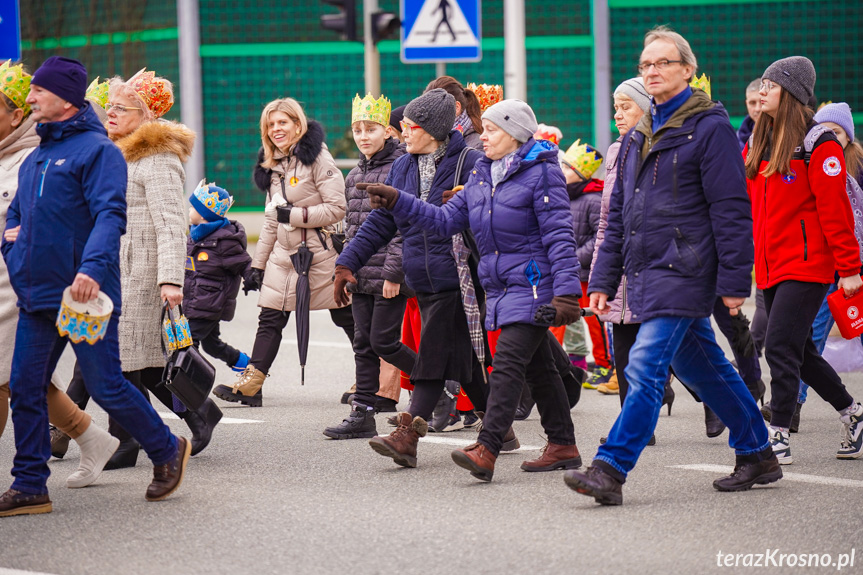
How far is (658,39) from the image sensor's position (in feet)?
18.6

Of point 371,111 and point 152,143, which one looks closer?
point 152,143

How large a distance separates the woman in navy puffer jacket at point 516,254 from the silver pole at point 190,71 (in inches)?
591

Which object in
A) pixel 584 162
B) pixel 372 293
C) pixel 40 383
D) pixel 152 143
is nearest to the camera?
pixel 40 383

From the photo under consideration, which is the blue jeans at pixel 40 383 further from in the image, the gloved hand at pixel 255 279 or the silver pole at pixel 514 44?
the silver pole at pixel 514 44

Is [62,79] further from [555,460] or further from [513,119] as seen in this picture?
[555,460]

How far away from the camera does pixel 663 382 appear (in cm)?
553

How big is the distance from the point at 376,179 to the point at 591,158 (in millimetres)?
1549

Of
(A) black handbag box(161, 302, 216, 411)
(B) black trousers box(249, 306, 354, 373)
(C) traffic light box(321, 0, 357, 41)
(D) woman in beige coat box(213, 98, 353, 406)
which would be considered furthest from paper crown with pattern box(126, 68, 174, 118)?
(C) traffic light box(321, 0, 357, 41)

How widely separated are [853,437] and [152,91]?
4.20m

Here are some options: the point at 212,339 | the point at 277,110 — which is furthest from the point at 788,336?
the point at 212,339

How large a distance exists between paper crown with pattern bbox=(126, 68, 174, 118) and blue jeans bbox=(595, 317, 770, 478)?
10.1 feet

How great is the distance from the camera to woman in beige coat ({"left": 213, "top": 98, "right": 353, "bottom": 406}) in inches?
334

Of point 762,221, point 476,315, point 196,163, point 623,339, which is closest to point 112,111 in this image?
point 476,315

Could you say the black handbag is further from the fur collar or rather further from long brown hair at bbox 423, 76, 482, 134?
long brown hair at bbox 423, 76, 482, 134
